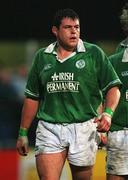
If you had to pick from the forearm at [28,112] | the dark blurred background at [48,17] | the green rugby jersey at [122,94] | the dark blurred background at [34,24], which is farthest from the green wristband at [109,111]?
the dark blurred background at [48,17]

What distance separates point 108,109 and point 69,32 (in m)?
0.88

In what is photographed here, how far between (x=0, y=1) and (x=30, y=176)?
4.09m

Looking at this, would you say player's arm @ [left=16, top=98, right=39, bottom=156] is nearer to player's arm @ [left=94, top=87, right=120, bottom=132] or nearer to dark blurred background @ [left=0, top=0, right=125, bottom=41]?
player's arm @ [left=94, top=87, right=120, bottom=132]

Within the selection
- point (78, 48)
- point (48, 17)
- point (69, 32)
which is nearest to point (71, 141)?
point (78, 48)

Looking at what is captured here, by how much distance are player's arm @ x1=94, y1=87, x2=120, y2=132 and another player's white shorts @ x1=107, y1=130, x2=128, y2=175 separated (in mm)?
583

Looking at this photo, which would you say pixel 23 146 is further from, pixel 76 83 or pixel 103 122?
pixel 103 122

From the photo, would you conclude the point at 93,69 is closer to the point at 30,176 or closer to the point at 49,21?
the point at 30,176

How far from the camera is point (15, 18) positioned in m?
16.2

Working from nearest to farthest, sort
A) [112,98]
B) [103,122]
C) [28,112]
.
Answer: [103,122] → [112,98] → [28,112]

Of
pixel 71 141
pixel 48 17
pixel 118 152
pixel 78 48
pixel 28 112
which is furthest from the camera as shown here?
pixel 48 17

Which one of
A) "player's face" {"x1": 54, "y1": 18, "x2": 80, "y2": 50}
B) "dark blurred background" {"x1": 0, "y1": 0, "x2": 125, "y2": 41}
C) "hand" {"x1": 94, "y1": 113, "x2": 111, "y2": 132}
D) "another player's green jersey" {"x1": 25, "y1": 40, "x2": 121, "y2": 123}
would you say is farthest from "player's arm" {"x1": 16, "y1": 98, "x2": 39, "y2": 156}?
"dark blurred background" {"x1": 0, "y1": 0, "x2": 125, "y2": 41}

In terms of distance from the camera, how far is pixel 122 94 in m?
9.52

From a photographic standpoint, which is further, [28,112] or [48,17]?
[48,17]

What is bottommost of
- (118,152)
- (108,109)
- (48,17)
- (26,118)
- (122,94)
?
(118,152)
